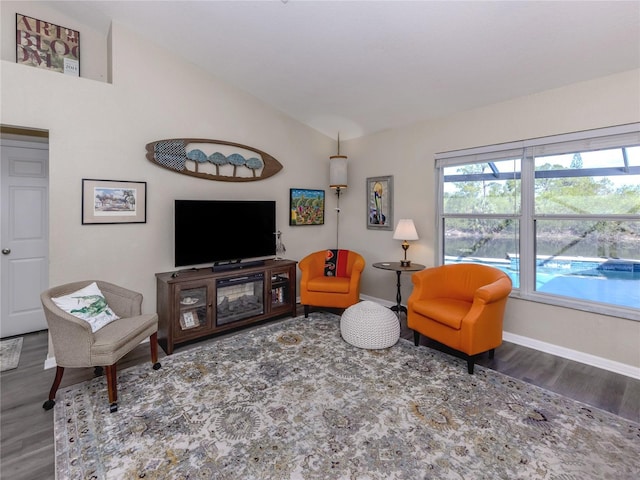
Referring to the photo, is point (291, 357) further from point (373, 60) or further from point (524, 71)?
point (524, 71)

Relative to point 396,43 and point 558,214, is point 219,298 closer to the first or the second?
point 396,43

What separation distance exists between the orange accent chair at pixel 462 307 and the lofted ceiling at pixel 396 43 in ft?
6.02

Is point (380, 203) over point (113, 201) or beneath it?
over

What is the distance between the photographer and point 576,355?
290 centimetres

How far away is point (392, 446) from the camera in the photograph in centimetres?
181

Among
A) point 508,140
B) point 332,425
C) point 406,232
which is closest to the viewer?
point 332,425

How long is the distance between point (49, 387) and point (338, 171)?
3.82m

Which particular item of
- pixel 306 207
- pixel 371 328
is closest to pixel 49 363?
pixel 371 328

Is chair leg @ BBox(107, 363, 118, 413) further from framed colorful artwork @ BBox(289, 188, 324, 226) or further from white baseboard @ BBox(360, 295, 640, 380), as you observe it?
white baseboard @ BBox(360, 295, 640, 380)

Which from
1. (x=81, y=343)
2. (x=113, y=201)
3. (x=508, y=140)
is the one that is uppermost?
(x=508, y=140)

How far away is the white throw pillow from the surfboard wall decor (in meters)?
1.43

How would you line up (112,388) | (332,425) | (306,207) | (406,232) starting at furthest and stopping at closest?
(306,207), (406,232), (112,388), (332,425)

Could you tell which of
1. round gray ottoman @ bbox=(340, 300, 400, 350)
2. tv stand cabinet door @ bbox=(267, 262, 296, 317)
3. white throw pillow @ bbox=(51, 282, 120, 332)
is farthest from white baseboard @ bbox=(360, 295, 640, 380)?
white throw pillow @ bbox=(51, 282, 120, 332)

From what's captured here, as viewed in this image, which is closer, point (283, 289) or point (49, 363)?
point (49, 363)
